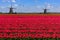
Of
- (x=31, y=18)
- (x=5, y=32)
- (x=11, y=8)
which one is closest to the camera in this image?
(x=5, y=32)

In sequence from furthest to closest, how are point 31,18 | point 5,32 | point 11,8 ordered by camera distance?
point 11,8, point 31,18, point 5,32

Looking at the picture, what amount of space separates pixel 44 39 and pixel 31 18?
3.47 ft

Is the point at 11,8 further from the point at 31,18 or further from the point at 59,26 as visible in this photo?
A: the point at 59,26

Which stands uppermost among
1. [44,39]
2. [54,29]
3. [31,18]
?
[31,18]

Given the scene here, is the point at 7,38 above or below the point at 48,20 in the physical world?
below

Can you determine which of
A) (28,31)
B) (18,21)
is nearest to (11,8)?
(18,21)

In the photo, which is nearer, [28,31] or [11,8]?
[28,31]

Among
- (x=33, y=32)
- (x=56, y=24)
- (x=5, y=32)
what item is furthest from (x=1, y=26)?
(x=56, y=24)

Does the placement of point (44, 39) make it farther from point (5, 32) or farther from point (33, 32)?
point (5, 32)

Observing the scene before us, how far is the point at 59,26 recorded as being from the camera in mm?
6367

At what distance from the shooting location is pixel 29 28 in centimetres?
617

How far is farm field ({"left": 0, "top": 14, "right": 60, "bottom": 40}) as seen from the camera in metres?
6.11

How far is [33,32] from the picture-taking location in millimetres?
6152

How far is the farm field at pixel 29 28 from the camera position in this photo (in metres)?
6.11
